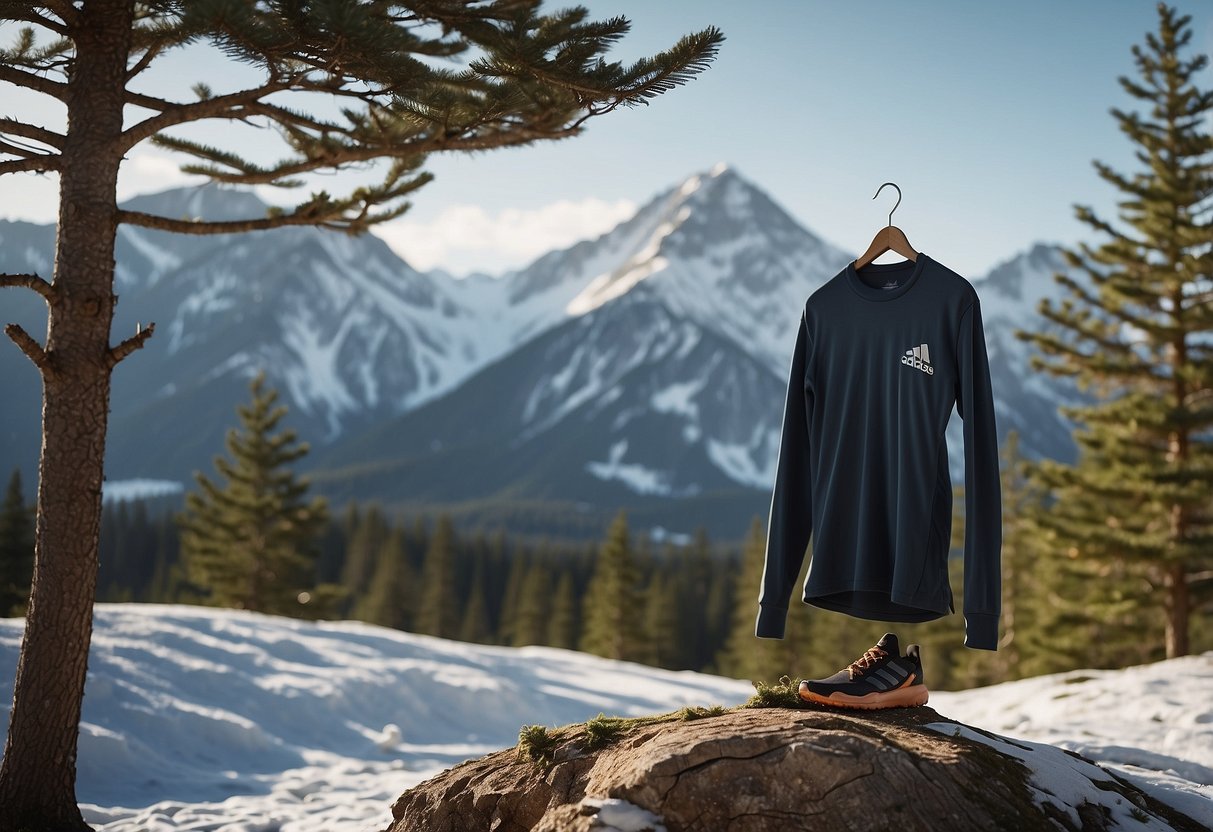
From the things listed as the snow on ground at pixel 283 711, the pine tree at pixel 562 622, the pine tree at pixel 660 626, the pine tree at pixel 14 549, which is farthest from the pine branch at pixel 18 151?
the pine tree at pixel 562 622

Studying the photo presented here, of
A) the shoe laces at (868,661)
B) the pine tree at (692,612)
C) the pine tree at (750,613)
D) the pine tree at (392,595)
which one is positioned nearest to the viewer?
the shoe laces at (868,661)

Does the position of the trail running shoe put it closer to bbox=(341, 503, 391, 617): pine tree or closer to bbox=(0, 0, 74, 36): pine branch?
bbox=(0, 0, 74, 36): pine branch

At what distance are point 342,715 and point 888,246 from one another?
8666 mm

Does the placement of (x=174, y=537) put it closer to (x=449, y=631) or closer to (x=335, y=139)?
(x=449, y=631)

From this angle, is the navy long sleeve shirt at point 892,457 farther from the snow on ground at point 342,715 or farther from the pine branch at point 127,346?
the pine branch at point 127,346

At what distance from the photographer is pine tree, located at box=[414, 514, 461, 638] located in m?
50.4

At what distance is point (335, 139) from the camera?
22.9ft

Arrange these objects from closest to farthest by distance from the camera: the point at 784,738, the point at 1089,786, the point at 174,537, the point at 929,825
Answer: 1. the point at 929,825
2. the point at 784,738
3. the point at 1089,786
4. the point at 174,537

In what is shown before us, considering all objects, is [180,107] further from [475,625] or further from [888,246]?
[475,625]

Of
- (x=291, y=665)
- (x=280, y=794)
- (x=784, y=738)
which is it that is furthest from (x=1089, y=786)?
(x=291, y=665)

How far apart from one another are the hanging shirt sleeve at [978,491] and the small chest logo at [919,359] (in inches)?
5.4

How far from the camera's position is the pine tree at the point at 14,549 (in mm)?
26156

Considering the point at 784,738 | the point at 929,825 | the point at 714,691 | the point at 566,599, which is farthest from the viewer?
the point at 566,599

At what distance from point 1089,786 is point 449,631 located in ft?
164
